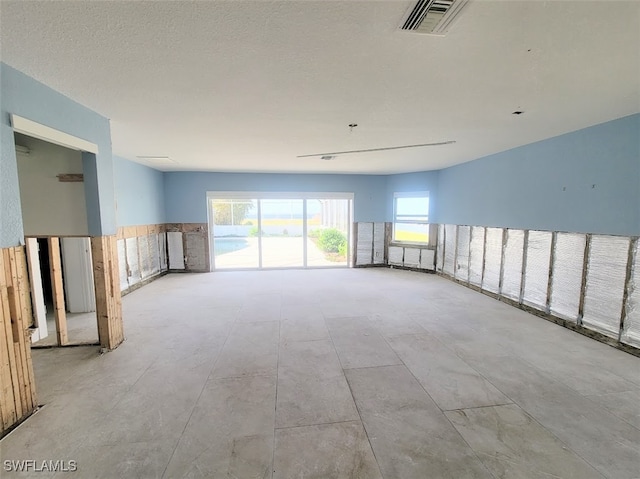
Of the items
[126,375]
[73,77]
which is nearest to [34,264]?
[126,375]

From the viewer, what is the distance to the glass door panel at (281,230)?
295 inches

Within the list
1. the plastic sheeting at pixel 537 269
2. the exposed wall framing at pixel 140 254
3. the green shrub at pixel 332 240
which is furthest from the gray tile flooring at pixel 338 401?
the green shrub at pixel 332 240

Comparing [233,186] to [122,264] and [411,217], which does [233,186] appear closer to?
[122,264]

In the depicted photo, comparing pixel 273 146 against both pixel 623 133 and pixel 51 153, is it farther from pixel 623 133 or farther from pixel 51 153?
pixel 623 133

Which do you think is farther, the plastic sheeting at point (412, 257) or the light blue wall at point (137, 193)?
the plastic sheeting at point (412, 257)

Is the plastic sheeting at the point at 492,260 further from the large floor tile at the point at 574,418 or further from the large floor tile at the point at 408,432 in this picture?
the large floor tile at the point at 408,432

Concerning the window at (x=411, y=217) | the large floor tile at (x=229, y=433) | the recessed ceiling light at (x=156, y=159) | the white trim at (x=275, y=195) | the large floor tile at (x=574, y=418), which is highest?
the recessed ceiling light at (x=156, y=159)

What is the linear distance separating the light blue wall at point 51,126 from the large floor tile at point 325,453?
2512 millimetres

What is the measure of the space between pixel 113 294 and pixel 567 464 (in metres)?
4.36

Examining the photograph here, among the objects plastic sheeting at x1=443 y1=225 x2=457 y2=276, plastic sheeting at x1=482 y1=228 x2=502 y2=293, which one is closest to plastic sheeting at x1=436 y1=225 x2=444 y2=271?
plastic sheeting at x1=443 y1=225 x2=457 y2=276

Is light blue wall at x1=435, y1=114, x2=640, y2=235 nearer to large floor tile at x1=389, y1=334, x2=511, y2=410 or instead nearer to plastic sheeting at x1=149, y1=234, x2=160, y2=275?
large floor tile at x1=389, y1=334, x2=511, y2=410

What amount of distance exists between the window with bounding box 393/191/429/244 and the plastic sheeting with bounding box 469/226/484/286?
1.52 m

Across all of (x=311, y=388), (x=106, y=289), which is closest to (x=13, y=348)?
(x=106, y=289)

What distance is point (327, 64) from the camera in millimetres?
1984
